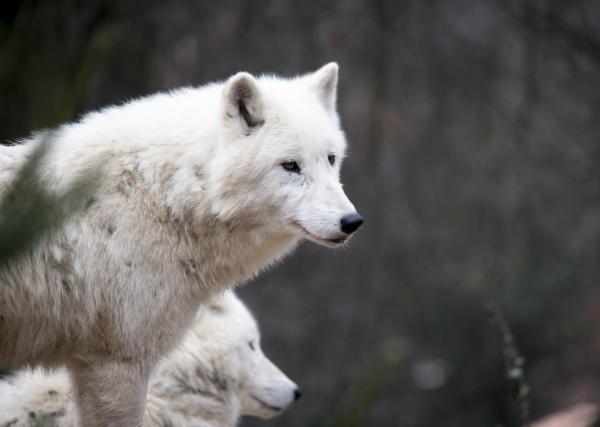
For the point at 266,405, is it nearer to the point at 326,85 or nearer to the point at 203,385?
the point at 203,385

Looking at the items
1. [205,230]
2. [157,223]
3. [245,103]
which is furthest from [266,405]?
[245,103]

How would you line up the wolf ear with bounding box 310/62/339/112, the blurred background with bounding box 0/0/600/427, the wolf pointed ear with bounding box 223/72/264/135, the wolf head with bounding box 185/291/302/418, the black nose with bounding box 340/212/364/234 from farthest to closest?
1. the blurred background with bounding box 0/0/600/427
2. the wolf head with bounding box 185/291/302/418
3. the wolf ear with bounding box 310/62/339/112
4. the wolf pointed ear with bounding box 223/72/264/135
5. the black nose with bounding box 340/212/364/234

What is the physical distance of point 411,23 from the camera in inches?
388

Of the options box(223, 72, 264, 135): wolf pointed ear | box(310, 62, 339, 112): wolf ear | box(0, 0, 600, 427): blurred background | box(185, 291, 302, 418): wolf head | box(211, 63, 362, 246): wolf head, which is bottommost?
box(185, 291, 302, 418): wolf head

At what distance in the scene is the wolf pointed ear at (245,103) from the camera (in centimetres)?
436

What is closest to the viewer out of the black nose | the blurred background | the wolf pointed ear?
the black nose

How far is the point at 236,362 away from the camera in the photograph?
504 centimetres

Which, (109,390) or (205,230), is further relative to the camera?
(205,230)

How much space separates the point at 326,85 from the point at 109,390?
1.91 m

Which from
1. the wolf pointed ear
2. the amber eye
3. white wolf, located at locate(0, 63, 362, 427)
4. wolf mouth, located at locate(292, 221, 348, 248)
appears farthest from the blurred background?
wolf mouth, located at locate(292, 221, 348, 248)

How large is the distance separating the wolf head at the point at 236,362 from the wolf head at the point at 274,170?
80cm

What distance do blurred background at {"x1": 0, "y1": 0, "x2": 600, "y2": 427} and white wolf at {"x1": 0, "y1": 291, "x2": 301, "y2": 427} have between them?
225 centimetres

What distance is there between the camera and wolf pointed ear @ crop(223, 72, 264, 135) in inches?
172

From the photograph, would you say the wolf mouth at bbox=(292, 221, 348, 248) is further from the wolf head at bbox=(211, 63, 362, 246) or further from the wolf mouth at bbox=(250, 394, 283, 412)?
the wolf mouth at bbox=(250, 394, 283, 412)
